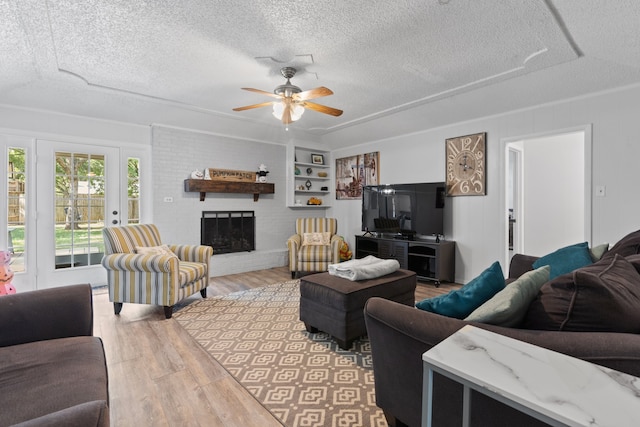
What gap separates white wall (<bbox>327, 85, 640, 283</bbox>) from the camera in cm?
303

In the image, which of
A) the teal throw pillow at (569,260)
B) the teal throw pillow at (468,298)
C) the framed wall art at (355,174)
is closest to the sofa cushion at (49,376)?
the teal throw pillow at (468,298)

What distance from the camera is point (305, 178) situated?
5.99 m

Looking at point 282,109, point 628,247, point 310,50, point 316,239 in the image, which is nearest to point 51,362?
point 282,109

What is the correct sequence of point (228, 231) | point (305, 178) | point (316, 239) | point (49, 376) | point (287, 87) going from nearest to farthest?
point (49, 376)
point (287, 87)
point (316, 239)
point (228, 231)
point (305, 178)

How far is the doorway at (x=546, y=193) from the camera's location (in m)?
4.42

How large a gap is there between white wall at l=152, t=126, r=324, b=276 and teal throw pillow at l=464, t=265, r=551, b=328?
4279 mm

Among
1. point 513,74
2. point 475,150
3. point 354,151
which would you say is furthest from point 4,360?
point 354,151

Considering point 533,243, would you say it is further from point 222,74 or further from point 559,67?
point 222,74

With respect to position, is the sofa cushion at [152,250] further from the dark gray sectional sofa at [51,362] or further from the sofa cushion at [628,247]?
the sofa cushion at [628,247]

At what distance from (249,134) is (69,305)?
404 cm

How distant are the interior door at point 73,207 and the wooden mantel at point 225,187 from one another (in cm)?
100

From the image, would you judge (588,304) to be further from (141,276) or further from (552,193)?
(552,193)

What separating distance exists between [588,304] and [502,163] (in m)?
3.34

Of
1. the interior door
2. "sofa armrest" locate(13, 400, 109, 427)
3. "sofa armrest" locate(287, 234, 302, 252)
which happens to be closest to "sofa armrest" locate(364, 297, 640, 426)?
"sofa armrest" locate(13, 400, 109, 427)
